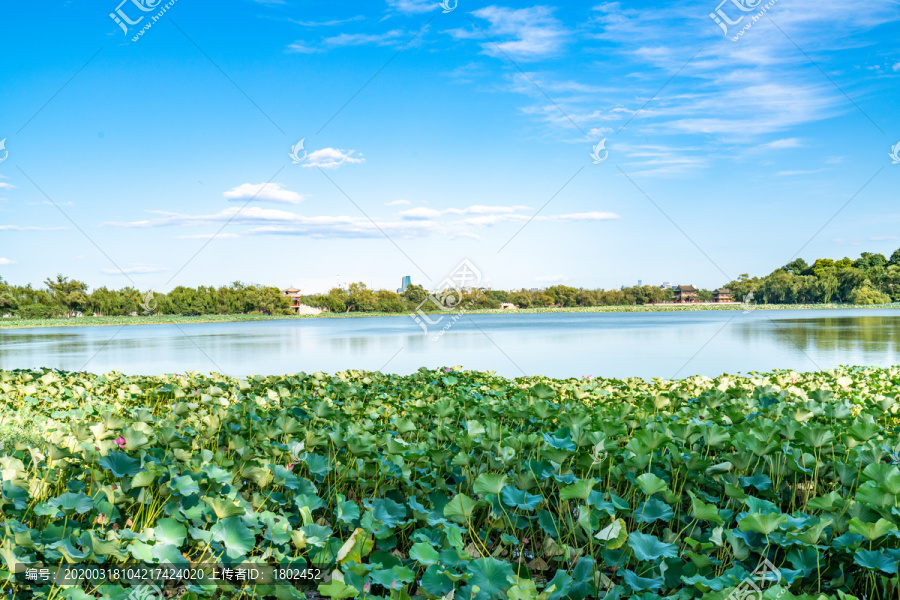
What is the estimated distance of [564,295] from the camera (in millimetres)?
66938

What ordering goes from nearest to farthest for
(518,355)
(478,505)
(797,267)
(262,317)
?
(478,505)
(518,355)
(262,317)
(797,267)

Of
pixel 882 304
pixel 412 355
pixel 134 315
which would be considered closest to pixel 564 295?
pixel 882 304

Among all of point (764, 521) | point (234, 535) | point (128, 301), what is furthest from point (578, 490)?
point (128, 301)

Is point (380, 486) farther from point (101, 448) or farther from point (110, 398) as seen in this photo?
point (110, 398)

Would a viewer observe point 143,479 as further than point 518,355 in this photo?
No

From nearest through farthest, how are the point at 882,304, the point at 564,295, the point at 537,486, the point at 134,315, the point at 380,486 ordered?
the point at 537,486, the point at 380,486, the point at 134,315, the point at 882,304, the point at 564,295

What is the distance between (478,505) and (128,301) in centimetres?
4813

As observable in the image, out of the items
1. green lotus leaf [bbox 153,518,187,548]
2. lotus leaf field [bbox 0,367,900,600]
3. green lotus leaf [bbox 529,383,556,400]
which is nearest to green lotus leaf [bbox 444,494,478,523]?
lotus leaf field [bbox 0,367,900,600]

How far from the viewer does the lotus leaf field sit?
1784 millimetres

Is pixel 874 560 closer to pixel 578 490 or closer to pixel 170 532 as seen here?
pixel 578 490

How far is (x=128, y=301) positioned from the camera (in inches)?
1708

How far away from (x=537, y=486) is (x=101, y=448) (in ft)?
6.35

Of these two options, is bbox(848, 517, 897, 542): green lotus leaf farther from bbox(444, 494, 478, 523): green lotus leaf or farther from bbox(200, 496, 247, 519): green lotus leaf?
bbox(200, 496, 247, 519): green lotus leaf

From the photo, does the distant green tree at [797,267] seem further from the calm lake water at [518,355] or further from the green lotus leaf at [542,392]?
the green lotus leaf at [542,392]
